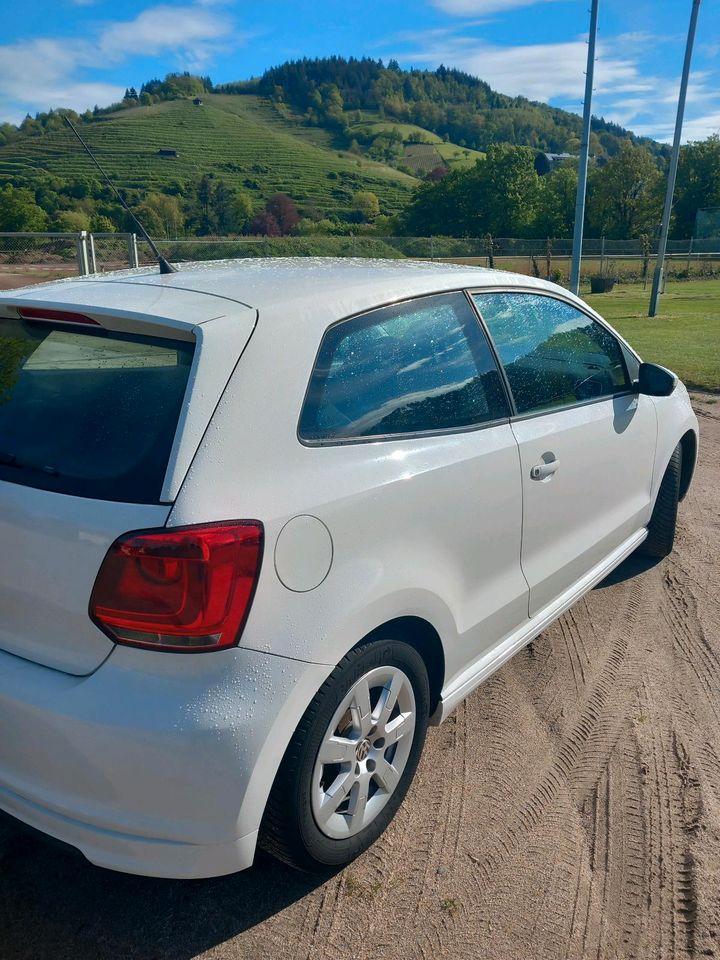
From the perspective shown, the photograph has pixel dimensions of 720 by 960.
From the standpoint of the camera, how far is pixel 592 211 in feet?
228

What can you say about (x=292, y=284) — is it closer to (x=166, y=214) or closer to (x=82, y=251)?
(x=82, y=251)

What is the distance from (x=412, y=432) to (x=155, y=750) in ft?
3.96

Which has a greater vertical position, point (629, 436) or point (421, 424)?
point (421, 424)

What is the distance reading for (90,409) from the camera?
6.80ft

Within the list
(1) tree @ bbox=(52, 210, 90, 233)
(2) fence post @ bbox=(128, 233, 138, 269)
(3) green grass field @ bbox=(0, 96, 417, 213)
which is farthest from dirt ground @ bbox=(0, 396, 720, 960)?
(3) green grass field @ bbox=(0, 96, 417, 213)

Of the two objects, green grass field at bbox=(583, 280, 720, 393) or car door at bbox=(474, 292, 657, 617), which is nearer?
car door at bbox=(474, 292, 657, 617)

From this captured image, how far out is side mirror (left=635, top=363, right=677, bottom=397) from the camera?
3762 millimetres

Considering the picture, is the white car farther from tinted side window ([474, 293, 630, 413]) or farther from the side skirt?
tinted side window ([474, 293, 630, 413])

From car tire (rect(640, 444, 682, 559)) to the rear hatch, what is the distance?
3.05m

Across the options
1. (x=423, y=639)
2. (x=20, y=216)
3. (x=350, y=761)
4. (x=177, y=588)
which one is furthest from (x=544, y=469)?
(x=20, y=216)

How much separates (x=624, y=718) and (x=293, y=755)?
1730 mm

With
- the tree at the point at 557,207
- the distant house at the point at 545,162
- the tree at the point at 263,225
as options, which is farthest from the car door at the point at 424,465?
the distant house at the point at 545,162

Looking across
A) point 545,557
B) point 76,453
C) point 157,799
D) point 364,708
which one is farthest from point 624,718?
point 76,453

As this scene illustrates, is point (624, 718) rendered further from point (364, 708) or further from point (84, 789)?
point (84, 789)
